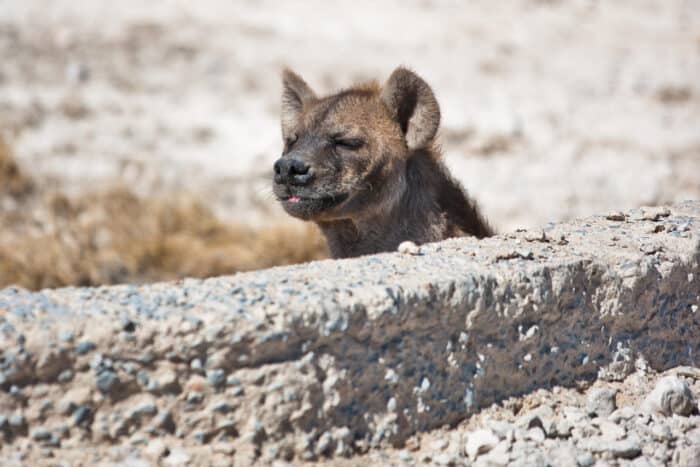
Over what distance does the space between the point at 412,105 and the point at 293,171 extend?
37.3 inches

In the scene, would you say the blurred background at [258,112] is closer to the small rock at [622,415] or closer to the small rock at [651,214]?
the small rock at [651,214]

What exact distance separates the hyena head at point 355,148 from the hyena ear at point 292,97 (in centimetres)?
26

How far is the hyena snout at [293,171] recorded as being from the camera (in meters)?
5.73

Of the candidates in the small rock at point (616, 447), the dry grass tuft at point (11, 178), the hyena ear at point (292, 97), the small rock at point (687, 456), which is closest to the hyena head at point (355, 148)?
the hyena ear at point (292, 97)

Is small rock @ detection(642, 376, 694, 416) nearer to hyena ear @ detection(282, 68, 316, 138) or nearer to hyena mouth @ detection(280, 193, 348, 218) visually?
hyena mouth @ detection(280, 193, 348, 218)

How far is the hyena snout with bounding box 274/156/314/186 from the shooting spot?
18.8 feet

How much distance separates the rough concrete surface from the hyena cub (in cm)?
159

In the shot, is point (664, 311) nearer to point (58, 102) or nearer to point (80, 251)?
point (80, 251)

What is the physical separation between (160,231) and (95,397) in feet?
28.3

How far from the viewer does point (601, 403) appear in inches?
159

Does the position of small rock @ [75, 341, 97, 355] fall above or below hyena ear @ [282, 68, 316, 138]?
below

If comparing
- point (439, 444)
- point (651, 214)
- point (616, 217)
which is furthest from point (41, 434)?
point (651, 214)

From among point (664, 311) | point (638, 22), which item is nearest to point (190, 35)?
point (638, 22)

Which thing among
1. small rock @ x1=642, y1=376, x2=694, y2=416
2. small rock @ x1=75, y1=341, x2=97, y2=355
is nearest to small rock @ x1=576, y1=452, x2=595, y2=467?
small rock @ x1=642, y1=376, x2=694, y2=416
